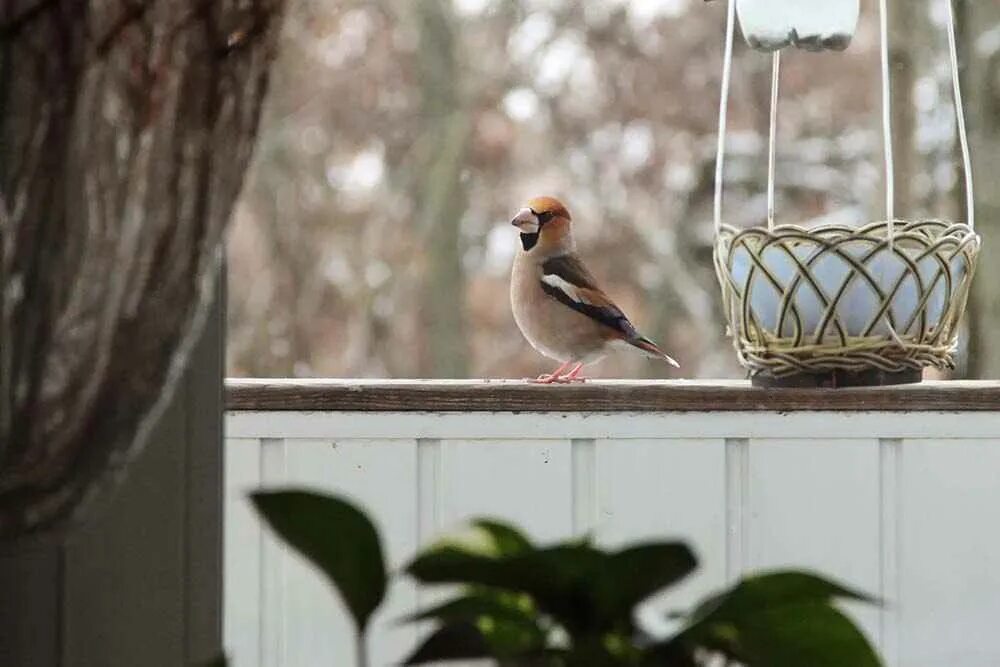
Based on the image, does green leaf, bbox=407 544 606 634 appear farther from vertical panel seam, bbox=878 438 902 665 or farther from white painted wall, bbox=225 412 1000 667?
vertical panel seam, bbox=878 438 902 665

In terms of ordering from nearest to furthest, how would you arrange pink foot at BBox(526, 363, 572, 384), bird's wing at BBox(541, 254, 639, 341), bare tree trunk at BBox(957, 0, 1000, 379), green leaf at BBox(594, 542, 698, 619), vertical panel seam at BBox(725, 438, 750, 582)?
green leaf at BBox(594, 542, 698, 619) → vertical panel seam at BBox(725, 438, 750, 582) → pink foot at BBox(526, 363, 572, 384) → bird's wing at BBox(541, 254, 639, 341) → bare tree trunk at BBox(957, 0, 1000, 379)

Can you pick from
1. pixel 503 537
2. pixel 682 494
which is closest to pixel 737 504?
pixel 682 494

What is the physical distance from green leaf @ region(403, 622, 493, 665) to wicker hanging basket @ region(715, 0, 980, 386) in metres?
1.01

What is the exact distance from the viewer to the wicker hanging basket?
5.38ft

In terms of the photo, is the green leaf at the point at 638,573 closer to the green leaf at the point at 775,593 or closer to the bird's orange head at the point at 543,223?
the green leaf at the point at 775,593

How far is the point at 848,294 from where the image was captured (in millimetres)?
1641

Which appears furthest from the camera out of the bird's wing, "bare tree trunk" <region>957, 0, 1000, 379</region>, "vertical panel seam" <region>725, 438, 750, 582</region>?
"bare tree trunk" <region>957, 0, 1000, 379</region>

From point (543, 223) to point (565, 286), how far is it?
14cm

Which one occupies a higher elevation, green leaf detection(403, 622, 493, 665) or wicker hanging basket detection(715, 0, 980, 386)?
wicker hanging basket detection(715, 0, 980, 386)

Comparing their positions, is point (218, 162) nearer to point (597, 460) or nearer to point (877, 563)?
point (597, 460)

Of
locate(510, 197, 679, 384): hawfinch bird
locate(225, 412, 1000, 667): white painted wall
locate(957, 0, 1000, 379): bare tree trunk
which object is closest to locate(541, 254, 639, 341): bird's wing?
locate(510, 197, 679, 384): hawfinch bird

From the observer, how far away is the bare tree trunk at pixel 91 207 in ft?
2.38

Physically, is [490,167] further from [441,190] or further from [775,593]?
[775,593]

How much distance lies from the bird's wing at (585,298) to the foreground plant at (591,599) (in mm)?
1346
